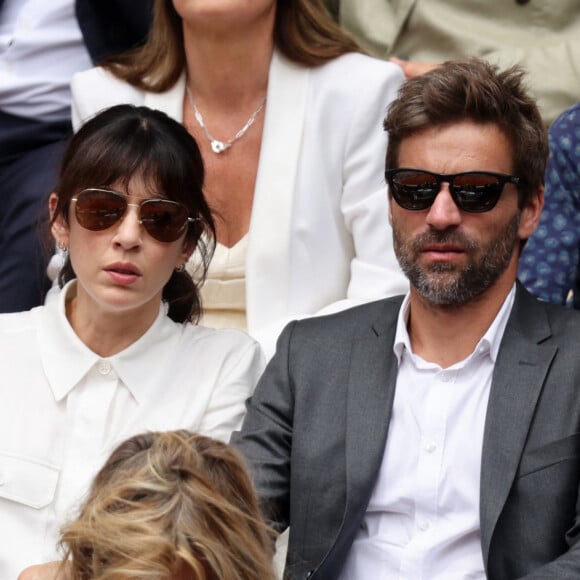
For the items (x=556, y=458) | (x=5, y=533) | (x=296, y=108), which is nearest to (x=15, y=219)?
(x=296, y=108)

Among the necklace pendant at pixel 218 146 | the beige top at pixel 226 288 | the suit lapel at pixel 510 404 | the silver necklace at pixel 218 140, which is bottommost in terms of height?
the beige top at pixel 226 288

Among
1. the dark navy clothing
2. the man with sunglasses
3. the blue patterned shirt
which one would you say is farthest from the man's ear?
the dark navy clothing

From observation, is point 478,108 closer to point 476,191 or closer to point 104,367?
point 476,191

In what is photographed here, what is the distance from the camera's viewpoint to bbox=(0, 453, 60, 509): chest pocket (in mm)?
2805

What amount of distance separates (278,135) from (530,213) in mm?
878

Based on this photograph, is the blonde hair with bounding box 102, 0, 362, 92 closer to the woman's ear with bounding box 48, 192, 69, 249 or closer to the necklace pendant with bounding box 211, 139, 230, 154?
the necklace pendant with bounding box 211, 139, 230, 154

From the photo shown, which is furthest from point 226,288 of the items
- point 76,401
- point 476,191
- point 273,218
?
point 476,191

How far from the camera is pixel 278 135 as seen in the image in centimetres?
356

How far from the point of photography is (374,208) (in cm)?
348

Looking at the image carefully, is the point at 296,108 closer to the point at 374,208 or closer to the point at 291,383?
the point at 374,208

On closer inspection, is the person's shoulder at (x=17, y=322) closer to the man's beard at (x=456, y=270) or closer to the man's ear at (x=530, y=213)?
the man's beard at (x=456, y=270)

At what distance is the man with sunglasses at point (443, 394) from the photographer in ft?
8.63

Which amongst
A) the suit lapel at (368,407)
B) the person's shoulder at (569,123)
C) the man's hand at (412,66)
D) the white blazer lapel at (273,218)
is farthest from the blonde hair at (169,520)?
the man's hand at (412,66)

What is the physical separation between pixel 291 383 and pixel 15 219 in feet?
4.24
